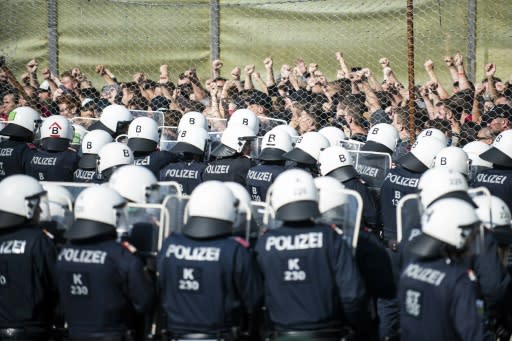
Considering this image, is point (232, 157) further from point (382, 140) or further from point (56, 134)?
point (56, 134)

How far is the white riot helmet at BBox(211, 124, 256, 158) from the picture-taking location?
11.8 metres

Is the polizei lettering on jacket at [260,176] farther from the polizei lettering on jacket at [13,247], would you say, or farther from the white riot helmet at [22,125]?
the polizei lettering on jacket at [13,247]

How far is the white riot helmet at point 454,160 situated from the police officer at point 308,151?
1.59m

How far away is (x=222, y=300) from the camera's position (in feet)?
23.8

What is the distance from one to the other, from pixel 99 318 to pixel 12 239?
93 centimetres

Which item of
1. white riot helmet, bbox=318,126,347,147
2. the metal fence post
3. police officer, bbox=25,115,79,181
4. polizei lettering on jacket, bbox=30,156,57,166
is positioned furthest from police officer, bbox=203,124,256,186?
the metal fence post

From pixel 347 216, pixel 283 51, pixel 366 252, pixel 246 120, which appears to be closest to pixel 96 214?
pixel 347 216

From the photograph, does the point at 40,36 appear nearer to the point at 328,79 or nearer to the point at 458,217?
the point at 328,79

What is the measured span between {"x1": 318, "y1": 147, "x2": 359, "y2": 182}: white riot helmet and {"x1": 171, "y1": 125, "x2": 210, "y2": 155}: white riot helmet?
6.91 ft

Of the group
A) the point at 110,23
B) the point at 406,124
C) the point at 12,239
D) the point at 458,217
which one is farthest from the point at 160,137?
the point at 458,217

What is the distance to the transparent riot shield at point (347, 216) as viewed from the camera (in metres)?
7.71

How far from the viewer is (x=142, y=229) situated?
7965 mm

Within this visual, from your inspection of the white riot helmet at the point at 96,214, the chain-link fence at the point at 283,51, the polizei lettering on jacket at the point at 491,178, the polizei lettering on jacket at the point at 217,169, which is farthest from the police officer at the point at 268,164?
the white riot helmet at the point at 96,214

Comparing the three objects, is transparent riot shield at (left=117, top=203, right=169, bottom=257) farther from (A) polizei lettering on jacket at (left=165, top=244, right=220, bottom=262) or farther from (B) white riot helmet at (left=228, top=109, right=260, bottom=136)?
(B) white riot helmet at (left=228, top=109, right=260, bottom=136)
